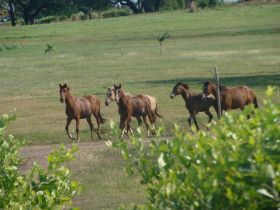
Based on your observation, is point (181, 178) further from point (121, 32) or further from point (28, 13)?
point (28, 13)

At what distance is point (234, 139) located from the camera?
14.7 ft

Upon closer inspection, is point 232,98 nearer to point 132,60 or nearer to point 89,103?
point 89,103

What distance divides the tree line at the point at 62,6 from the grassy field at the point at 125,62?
1810 centimetres

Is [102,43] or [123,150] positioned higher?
[123,150]

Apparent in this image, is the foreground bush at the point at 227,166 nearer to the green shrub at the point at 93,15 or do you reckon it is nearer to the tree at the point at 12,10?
the tree at the point at 12,10

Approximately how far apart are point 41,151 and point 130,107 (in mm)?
2793

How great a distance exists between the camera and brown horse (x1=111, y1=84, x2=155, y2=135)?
76.8 feet

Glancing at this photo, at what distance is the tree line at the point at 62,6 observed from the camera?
11381 centimetres

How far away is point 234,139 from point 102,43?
66072 mm

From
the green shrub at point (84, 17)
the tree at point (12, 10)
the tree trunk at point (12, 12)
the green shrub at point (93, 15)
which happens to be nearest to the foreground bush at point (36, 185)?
the tree at point (12, 10)

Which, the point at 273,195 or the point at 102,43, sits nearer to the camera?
the point at 273,195

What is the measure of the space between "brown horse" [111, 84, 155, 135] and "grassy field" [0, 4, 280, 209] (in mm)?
791

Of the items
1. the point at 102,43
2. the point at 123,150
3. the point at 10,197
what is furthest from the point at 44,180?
the point at 102,43

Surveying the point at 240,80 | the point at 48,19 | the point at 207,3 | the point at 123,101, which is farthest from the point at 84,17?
the point at 123,101
